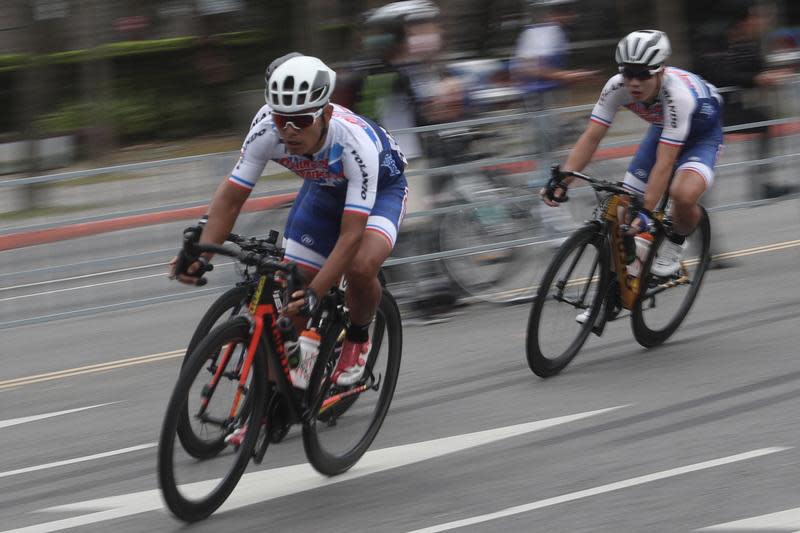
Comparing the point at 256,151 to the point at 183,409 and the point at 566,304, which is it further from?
the point at 566,304

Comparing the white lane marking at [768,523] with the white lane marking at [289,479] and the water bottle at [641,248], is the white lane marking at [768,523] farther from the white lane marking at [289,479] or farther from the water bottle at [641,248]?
the water bottle at [641,248]

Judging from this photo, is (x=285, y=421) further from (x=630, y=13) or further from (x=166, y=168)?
(x=630, y=13)

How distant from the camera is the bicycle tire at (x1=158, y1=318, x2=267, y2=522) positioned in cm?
517

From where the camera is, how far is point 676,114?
793 centimetres

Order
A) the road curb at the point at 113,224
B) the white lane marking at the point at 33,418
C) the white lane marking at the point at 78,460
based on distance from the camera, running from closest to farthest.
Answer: the white lane marking at the point at 78,460 → the white lane marking at the point at 33,418 → the road curb at the point at 113,224

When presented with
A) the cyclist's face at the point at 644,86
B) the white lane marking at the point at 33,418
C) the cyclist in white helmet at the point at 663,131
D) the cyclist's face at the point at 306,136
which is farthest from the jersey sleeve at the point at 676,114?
the white lane marking at the point at 33,418

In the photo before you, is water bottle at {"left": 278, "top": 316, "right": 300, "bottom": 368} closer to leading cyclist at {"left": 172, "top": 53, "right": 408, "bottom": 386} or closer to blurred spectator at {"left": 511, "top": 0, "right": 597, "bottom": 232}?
leading cyclist at {"left": 172, "top": 53, "right": 408, "bottom": 386}

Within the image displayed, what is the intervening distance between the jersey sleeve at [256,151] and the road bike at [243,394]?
0.33 meters

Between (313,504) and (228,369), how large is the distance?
0.78 meters

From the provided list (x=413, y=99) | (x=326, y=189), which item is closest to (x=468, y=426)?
(x=326, y=189)

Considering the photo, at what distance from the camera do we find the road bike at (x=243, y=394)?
5289 mm

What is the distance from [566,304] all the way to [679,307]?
1.21 metres

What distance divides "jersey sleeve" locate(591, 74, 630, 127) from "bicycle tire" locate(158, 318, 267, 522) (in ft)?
11.4

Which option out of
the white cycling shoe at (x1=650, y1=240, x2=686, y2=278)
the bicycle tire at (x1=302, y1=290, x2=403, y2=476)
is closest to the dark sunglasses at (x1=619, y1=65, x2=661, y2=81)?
the white cycling shoe at (x1=650, y1=240, x2=686, y2=278)
